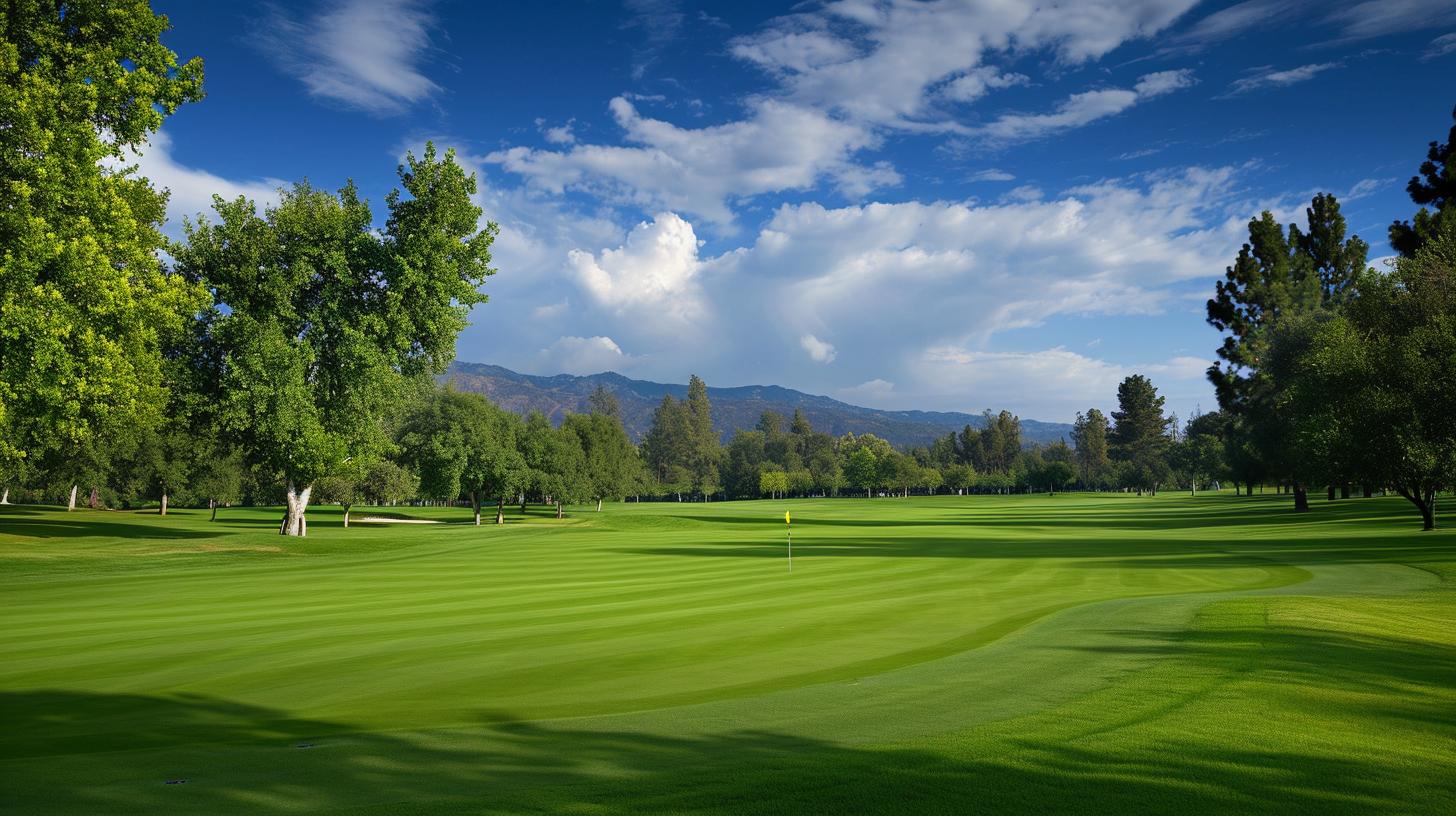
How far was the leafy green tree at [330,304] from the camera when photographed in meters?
37.5

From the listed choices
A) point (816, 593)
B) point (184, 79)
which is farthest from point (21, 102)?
point (816, 593)

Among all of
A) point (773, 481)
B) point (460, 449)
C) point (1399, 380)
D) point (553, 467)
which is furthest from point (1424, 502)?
point (773, 481)

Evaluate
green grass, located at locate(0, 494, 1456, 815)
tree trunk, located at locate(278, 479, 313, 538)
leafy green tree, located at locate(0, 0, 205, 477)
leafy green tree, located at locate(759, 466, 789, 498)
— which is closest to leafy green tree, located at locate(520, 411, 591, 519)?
tree trunk, located at locate(278, 479, 313, 538)

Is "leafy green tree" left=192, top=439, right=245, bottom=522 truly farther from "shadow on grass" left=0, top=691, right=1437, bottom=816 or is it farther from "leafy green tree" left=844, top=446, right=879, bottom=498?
"leafy green tree" left=844, top=446, right=879, bottom=498

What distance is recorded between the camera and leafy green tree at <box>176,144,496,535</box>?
1475 inches

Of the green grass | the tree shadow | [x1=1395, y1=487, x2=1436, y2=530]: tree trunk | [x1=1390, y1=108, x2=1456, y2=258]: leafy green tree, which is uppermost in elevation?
[x1=1390, y1=108, x2=1456, y2=258]: leafy green tree

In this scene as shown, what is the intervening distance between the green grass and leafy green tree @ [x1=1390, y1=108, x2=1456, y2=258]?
83.1ft

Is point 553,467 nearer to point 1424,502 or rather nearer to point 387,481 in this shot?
point 387,481

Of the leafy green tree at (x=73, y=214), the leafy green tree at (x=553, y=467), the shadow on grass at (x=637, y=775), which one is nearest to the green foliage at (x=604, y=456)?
the leafy green tree at (x=553, y=467)

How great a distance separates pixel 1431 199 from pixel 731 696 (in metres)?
48.2

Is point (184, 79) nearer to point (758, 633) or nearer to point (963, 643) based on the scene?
point (758, 633)

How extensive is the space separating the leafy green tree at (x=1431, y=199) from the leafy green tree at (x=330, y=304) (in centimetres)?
4720

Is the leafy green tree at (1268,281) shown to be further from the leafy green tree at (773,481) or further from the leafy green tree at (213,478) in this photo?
the leafy green tree at (773,481)

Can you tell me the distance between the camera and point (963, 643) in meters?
13.7
